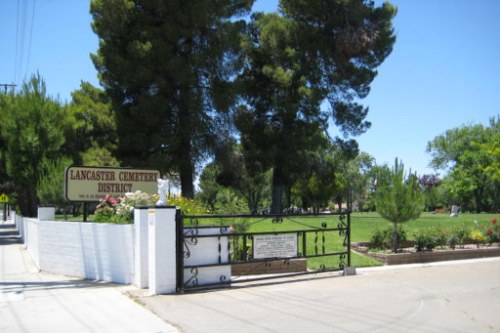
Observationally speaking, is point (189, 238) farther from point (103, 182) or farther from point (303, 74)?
point (303, 74)

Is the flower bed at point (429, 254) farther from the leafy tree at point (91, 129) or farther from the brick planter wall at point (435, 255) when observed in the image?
the leafy tree at point (91, 129)

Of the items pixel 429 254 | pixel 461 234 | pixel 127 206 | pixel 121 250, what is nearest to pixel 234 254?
pixel 121 250

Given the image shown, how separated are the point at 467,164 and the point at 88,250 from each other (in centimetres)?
7015

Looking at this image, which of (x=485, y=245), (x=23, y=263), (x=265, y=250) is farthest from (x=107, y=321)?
(x=485, y=245)

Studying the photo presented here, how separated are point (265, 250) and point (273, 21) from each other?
22.0 meters

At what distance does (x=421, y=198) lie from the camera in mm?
15711

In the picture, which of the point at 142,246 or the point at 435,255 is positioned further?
the point at 435,255

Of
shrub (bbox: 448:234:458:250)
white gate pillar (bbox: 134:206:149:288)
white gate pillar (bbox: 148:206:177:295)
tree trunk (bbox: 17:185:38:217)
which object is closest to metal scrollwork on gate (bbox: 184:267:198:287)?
white gate pillar (bbox: 148:206:177:295)

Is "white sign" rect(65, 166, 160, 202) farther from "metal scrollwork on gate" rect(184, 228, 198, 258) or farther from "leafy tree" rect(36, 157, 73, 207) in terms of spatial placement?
"leafy tree" rect(36, 157, 73, 207)

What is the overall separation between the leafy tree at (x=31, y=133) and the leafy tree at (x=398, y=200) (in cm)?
1745

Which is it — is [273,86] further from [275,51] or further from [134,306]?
[134,306]

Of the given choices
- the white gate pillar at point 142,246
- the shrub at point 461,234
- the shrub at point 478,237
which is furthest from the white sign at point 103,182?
the shrub at point 478,237

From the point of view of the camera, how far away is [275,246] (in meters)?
12.0

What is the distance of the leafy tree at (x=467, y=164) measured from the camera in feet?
234
